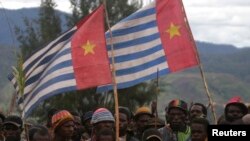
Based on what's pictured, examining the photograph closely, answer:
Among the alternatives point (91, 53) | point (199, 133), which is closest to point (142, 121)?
point (91, 53)

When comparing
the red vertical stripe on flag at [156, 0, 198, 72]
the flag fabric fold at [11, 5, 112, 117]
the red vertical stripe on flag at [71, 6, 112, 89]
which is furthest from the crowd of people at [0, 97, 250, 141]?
Answer: the red vertical stripe on flag at [156, 0, 198, 72]

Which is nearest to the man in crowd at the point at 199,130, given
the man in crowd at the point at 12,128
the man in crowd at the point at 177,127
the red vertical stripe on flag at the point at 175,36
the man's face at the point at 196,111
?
the man in crowd at the point at 177,127

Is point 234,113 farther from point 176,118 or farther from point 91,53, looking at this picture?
point 91,53

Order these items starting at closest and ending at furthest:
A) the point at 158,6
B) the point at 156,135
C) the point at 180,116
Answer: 1. the point at 156,135
2. the point at 180,116
3. the point at 158,6

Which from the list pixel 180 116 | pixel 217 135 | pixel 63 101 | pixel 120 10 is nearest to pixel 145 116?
pixel 180 116

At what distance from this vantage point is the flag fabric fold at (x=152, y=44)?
8.91 meters

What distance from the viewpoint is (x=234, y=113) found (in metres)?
8.29

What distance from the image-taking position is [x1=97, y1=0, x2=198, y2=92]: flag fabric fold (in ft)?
29.2

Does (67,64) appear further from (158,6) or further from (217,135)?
(217,135)

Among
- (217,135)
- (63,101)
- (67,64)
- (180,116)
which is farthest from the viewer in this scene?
(63,101)

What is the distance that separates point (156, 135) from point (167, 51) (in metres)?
2.09

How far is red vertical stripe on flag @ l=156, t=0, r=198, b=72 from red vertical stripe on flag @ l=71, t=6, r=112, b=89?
0.86 m

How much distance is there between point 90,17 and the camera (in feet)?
29.2

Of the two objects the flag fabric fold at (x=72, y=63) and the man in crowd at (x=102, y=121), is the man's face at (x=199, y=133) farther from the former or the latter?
the flag fabric fold at (x=72, y=63)
